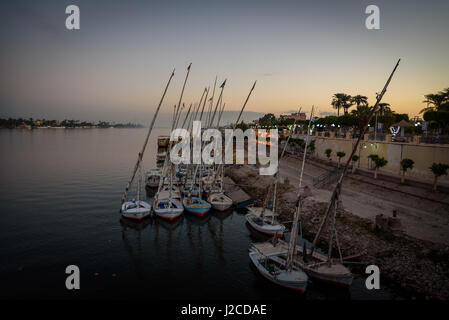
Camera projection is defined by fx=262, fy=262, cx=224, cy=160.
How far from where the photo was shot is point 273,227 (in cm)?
3756

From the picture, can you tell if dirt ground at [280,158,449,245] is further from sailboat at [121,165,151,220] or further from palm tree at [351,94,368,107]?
palm tree at [351,94,368,107]

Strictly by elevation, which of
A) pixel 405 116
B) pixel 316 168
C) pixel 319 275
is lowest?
pixel 319 275

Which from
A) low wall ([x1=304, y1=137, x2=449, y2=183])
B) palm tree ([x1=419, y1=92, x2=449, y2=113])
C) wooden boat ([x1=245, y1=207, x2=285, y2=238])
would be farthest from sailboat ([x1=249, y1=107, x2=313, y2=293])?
palm tree ([x1=419, y1=92, x2=449, y2=113])

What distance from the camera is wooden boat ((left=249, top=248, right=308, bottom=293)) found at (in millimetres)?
24016

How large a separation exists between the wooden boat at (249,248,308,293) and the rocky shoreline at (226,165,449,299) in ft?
21.8

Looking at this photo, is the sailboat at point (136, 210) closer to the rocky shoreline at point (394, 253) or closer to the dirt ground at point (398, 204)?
the rocky shoreline at point (394, 253)

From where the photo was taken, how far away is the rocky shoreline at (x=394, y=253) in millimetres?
23828

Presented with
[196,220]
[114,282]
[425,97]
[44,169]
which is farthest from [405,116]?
[44,169]

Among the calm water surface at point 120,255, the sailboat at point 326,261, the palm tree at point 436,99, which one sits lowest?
the calm water surface at point 120,255

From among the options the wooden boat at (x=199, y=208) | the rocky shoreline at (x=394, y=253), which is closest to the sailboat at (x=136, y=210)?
the wooden boat at (x=199, y=208)

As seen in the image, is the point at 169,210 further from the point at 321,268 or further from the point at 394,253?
the point at 394,253

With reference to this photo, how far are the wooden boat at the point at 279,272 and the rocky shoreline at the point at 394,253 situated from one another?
262 inches
